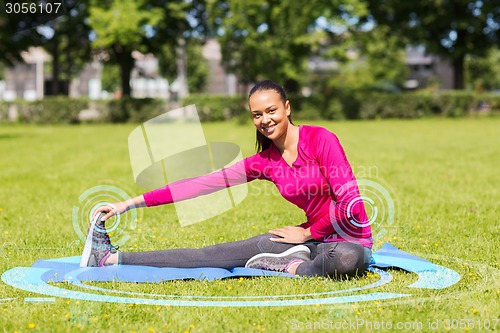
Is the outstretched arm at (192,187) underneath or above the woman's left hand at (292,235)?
above

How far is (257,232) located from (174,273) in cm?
229

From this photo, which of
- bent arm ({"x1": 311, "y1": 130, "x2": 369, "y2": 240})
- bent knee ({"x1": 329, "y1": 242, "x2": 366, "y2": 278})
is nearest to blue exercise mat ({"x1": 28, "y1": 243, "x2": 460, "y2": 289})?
bent knee ({"x1": 329, "y1": 242, "x2": 366, "y2": 278})

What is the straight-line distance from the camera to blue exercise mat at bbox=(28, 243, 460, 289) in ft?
17.0

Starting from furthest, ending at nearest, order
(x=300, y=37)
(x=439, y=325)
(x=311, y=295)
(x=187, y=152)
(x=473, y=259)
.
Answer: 1. (x=300, y=37)
2. (x=187, y=152)
3. (x=473, y=259)
4. (x=311, y=295)
5. (x=439, y=325)

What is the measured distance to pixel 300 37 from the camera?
36219 mm

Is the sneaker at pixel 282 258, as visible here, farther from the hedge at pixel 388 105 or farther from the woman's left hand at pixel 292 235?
the hedge at pixel 388 105

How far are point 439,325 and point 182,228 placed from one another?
414 centimetres

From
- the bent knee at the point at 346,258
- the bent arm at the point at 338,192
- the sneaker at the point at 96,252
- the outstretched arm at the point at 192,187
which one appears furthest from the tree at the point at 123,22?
the bent knee at the point at 346,258

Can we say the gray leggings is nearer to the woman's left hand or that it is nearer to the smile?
the woman's left hand

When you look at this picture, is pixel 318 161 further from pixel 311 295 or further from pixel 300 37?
pixel 300 37

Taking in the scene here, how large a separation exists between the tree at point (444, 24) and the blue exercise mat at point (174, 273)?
4103cm

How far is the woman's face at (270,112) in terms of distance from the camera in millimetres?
5082

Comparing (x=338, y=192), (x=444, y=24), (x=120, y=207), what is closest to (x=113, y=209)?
(x=120, y=207)

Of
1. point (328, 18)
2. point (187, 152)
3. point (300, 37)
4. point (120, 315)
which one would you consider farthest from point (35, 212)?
point (328, 18)
